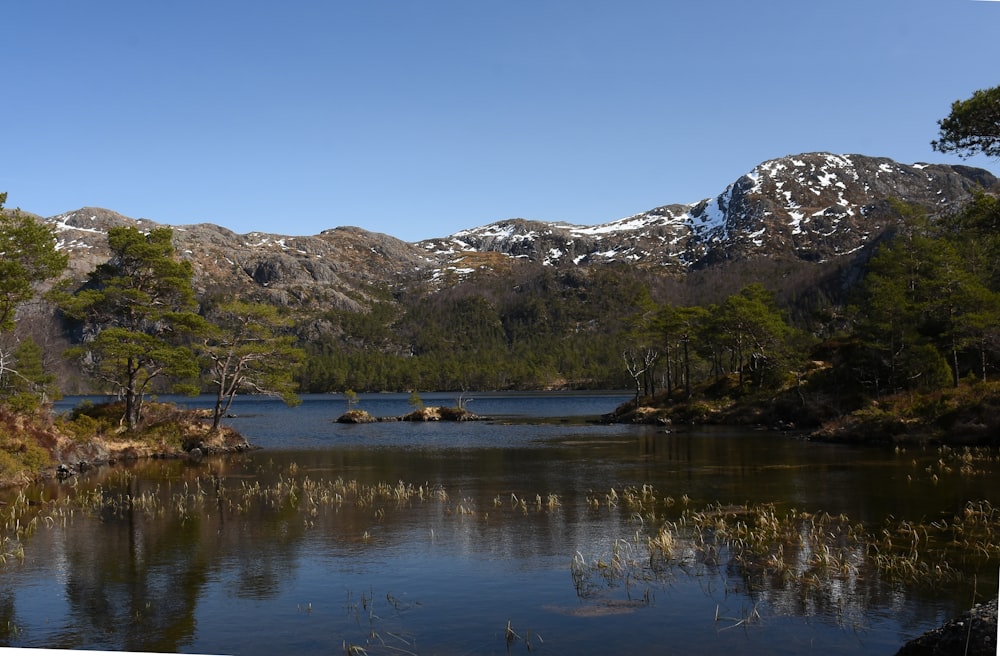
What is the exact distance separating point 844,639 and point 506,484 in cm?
2781

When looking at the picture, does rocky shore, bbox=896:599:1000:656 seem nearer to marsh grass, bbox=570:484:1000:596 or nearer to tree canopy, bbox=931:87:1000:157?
marsh grass, bbox=570:484:1000:596

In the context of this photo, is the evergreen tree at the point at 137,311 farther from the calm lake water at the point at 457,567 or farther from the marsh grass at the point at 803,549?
the marsh grass at the point at 803,549

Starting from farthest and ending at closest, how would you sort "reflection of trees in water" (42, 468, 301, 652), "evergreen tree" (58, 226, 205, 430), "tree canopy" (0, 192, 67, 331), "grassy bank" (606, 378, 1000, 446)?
"evergreen tree" (58, 226, 205, 430)
"grassy bank" (606, 378, 1000, 446)
"tree canopy" (0, 192, 67, 331)
"reflection of trees in water" (42, 468, 301, 652)

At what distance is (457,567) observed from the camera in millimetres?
24359

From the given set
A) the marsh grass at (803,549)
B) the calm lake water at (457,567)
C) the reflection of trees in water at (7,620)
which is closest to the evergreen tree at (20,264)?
the calm lake water at (457,567)

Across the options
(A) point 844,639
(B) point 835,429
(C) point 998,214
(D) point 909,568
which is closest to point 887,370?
(B) point 835,429

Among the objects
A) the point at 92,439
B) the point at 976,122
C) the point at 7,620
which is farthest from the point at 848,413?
the point at 7,620

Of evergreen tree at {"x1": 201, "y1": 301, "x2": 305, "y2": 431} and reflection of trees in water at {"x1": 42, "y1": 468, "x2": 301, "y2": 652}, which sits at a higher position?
evergreen tree at {"x1": 201, "y1": 301, "x2": 305, "y2": 431}

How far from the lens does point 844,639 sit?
1653cm

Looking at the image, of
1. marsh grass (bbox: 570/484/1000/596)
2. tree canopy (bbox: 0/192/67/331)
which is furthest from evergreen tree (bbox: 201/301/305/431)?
marsh grass (bbox: 570/484/1000/596)

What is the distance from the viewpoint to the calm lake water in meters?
17.5

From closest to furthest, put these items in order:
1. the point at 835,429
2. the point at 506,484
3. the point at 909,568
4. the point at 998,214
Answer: the point at 909,568 < the point at 998,214 < the point at 506,484 < the point at 835,429

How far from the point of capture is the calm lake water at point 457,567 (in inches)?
689

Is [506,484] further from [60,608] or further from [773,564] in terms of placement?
[60,608]
